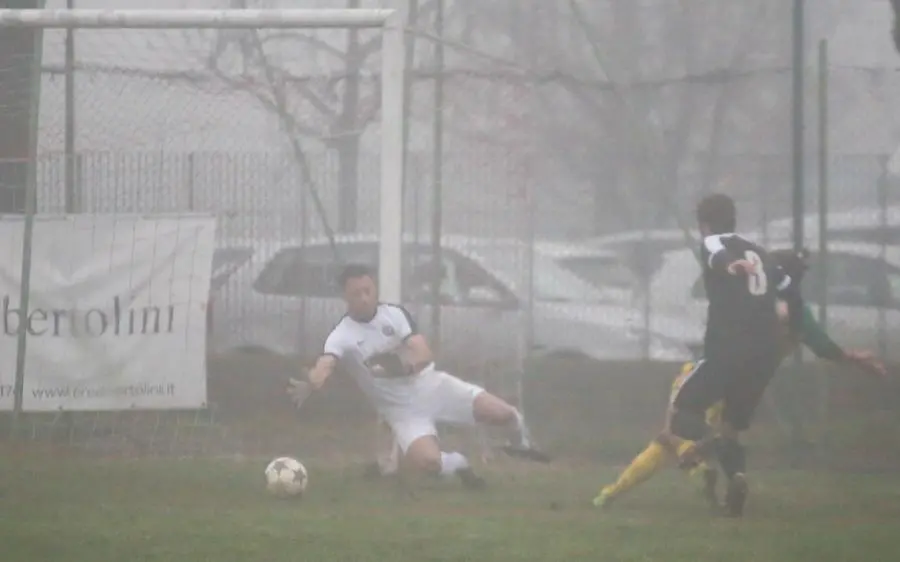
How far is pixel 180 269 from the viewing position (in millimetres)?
10953

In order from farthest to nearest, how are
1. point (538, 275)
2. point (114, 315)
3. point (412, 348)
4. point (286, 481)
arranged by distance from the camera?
point (538, 275) < point (114, 315) < point (412, 348) < point (286, 481)

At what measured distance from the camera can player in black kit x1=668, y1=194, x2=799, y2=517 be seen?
27.2 feet

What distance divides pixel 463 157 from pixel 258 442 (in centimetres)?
237

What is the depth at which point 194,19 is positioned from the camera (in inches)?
392

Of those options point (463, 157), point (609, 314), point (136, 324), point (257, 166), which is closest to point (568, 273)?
point (609, 314)

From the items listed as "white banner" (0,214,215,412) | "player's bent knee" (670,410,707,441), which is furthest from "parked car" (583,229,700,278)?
"player's bent knee" (670,410,707,441)

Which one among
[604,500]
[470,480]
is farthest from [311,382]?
[604,500]

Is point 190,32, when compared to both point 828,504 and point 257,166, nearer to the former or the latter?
point 257,166

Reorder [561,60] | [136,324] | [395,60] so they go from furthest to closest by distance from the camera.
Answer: [561,60]
[136,324]
[395,60]

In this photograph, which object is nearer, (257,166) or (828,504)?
(828,504)

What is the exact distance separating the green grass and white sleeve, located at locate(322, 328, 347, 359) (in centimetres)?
79

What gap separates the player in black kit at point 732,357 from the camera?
8289 mm

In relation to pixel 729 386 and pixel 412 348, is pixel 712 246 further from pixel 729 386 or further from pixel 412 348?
pixel 412 348

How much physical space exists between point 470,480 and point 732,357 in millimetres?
1939
